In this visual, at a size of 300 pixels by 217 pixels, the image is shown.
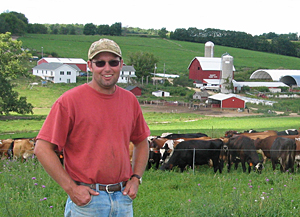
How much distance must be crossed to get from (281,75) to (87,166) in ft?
257

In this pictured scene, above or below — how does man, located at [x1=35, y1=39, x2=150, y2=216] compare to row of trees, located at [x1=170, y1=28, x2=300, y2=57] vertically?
below

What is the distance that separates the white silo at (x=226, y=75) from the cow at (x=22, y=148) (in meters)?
54.4

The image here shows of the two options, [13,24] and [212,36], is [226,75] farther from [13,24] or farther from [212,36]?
[212,36]

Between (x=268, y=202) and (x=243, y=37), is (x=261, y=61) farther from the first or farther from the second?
(x=268, y=202)

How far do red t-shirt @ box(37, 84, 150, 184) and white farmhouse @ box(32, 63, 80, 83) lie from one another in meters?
66.3

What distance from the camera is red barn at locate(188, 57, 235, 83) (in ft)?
264

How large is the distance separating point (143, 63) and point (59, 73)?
1789 cm

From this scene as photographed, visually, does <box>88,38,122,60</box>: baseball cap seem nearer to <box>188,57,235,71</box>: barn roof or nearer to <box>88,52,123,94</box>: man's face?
<box>88,52,123,94</box>: man's face

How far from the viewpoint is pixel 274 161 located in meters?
12.6

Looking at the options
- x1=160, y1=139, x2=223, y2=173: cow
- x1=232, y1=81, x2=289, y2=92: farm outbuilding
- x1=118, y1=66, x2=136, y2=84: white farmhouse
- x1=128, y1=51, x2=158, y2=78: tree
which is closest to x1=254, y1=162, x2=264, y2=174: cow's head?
x1=160, y1=139, x2=223, y2=173: cow

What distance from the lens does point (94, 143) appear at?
342 centimetres

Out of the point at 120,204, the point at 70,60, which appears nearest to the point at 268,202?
the point at 120,204

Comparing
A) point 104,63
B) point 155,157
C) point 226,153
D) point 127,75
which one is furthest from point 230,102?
point 104,63

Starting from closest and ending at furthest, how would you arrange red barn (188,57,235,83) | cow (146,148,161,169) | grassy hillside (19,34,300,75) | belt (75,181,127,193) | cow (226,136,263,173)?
belt (75,181,127,193)
cow (226,136,263,173)
cow (146,148,161,169)
red barn (188,57,235,83)
grassy hillside (19,34,300,75)
